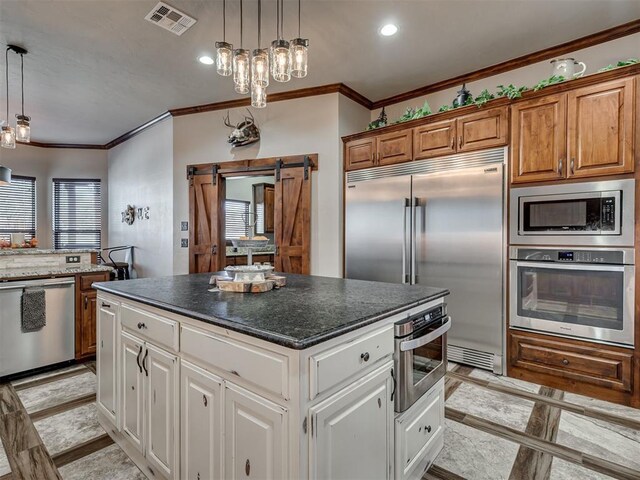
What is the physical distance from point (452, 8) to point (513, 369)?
2990mm

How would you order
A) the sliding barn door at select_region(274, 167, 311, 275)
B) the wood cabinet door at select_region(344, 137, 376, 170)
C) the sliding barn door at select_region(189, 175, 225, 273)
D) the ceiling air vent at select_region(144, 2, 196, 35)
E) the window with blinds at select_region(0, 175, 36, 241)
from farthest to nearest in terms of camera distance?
the window with blinds at select_region(0, 175, 36, 241) → the sliding barn door at select_region(189, 175, 225, 273) → the sliding barn door at select_region(274, 167, 311, 275) → the wood cabinet door at select_region(344, 137, 376, 170) → the ceiling air vent at select_region(144, 2, 196, 35)

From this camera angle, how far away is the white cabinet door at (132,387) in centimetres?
177

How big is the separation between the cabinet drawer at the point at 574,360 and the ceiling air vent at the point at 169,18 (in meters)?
3.80

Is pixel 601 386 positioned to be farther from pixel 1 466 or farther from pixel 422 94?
pixel 1 466

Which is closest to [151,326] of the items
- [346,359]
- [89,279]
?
[346,359]

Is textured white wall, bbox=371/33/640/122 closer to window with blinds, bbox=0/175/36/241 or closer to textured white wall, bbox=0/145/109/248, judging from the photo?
textured white wall, bbox=0/145/109/248

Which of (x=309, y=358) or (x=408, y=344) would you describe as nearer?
(x=309, y=358)

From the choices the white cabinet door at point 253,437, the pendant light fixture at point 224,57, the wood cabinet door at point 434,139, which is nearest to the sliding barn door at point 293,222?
the wood cabinet door at point 434,139

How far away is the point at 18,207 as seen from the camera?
6.37 m

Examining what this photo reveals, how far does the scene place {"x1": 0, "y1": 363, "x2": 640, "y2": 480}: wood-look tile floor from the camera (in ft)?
5.97

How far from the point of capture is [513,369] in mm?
2918

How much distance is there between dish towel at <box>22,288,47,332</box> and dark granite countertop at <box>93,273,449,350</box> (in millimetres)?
1371

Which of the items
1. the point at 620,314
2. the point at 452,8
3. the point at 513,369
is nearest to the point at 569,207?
the point at 620,314

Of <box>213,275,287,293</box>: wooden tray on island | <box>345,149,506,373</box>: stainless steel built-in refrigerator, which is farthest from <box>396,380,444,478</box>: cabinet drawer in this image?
<box>345,149,506,373</box>: stainless steel built-in refrigerator
